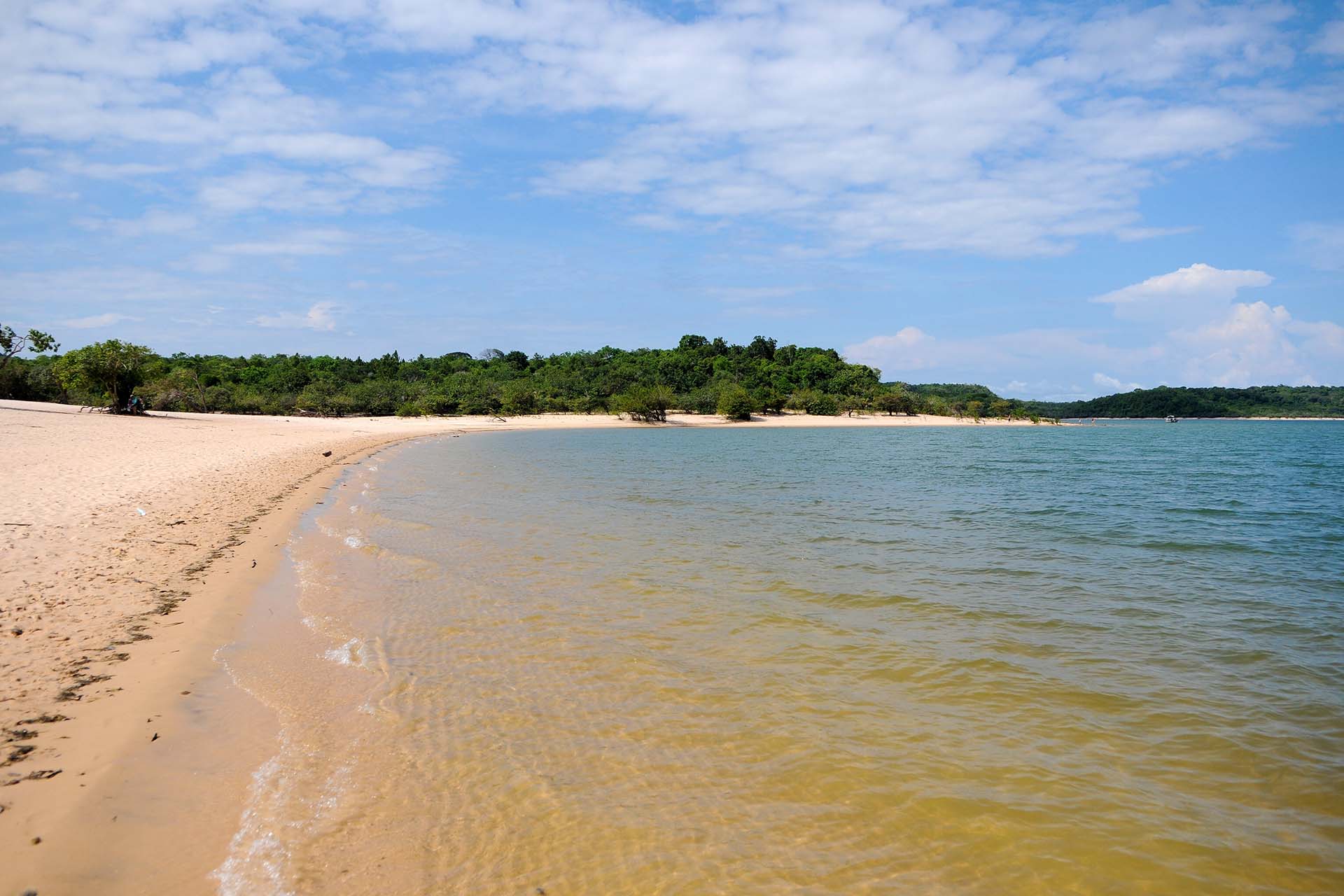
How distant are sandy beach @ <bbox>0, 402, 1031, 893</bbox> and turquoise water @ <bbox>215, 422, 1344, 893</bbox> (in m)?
0.84

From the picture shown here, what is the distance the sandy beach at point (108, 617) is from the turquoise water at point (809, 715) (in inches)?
33.1

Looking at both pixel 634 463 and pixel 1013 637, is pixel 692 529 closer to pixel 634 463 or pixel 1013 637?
pixel 1013 637

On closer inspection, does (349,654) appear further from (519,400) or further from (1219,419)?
(1219,419)

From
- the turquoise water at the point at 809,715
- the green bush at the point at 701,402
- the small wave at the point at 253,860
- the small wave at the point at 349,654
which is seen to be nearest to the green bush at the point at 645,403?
the green bush at the point at 701,402

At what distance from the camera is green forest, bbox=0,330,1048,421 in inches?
2233

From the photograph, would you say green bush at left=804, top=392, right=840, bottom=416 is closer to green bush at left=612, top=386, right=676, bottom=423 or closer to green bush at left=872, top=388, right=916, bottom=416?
green bush at left=872, top=388, right=916, bottom=416

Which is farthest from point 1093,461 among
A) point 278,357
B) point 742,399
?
point 278,357

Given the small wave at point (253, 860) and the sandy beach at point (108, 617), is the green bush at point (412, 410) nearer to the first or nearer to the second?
the sandy beach at point (108, 617)

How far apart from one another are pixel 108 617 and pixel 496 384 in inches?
3393

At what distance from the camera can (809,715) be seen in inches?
233

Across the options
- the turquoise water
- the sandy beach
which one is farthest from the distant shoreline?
the sandy beach

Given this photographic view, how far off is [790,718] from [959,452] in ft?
145

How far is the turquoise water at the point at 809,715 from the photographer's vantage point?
13.2ft

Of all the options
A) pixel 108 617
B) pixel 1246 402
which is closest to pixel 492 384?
pixel 108 617
